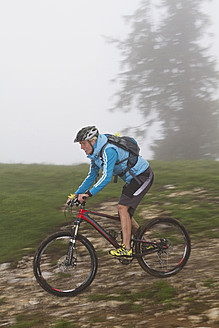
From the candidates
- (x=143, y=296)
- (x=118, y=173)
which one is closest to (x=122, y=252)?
(x=143, y=296)

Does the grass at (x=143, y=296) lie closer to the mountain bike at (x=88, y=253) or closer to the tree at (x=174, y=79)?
the mountain bike at (x=88, y=253)

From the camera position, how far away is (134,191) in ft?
20.8

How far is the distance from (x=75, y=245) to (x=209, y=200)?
21.1 feet

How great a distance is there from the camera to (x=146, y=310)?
5387mm

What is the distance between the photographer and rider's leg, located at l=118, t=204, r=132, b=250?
6234 millimetres

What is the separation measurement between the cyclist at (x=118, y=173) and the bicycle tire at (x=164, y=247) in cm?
31

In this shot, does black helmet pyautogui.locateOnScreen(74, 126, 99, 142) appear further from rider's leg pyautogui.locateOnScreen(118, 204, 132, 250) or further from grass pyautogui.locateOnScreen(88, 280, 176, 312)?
grass pyautogui.locateOnScreen(88, 280, 176, 312)

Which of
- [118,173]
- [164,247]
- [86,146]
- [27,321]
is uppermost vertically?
[86,146]

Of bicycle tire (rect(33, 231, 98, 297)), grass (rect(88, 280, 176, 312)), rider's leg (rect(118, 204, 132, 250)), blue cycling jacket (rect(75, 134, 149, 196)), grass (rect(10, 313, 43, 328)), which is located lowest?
grass (rect(10, 313, 43, 328))

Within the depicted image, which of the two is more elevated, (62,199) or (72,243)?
(62,199)

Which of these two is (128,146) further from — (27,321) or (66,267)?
(27,321)

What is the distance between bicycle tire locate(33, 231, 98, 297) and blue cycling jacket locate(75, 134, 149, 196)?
836 mm

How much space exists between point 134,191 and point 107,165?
0.69m

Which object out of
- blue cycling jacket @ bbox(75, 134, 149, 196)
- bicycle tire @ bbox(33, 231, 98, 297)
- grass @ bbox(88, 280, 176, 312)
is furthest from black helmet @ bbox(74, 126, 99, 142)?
grass @ bbox(88, 280, 176, 312)
